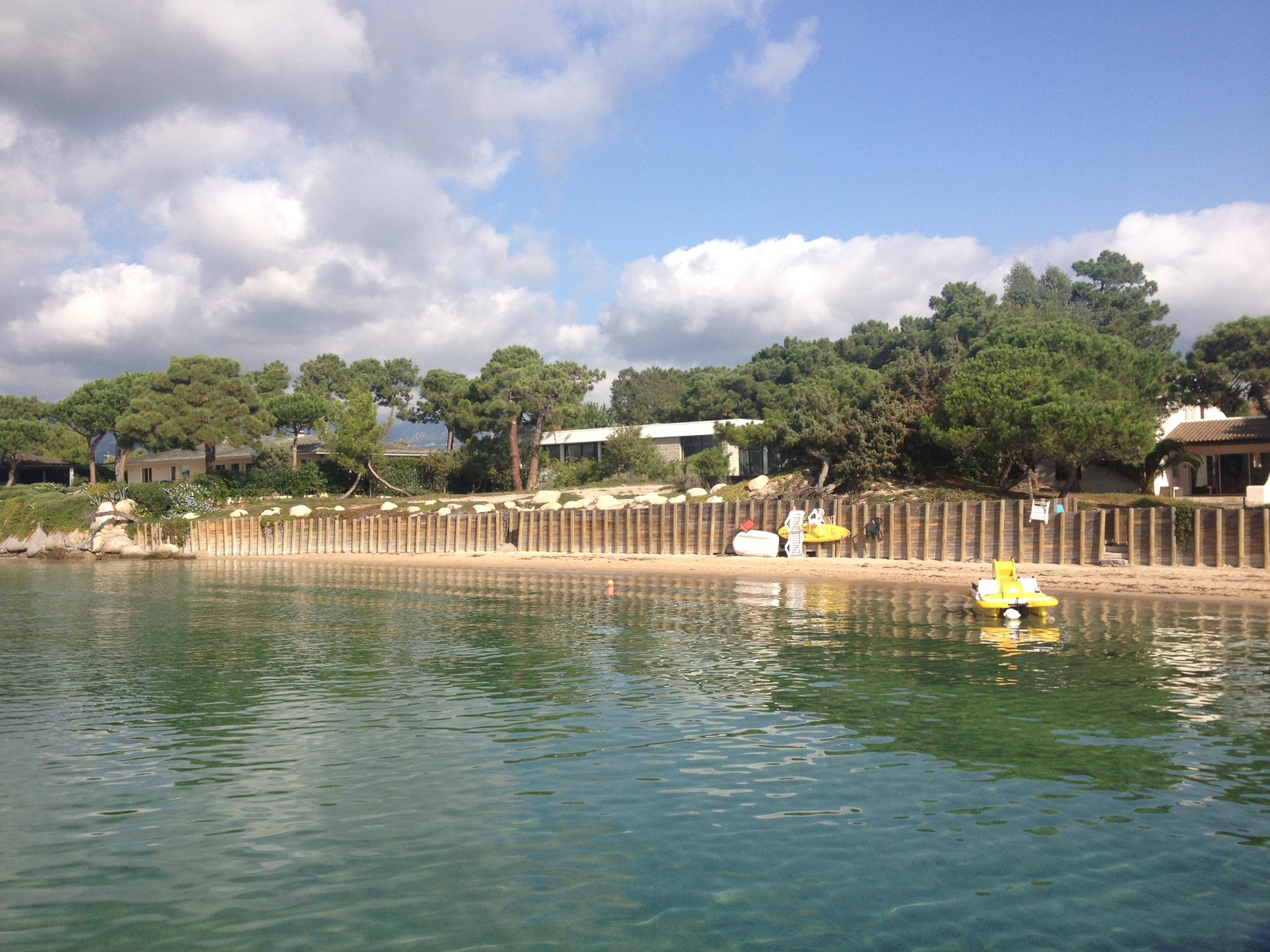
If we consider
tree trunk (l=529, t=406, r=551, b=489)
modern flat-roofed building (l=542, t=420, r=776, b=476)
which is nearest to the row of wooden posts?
tree trunk (l=529, t=406, r=551, b=489)

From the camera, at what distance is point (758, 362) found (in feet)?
317

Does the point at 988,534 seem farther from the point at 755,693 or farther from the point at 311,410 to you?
the point at 311,410

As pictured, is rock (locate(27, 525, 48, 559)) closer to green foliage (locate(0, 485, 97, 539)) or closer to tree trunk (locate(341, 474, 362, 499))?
green foliage (locate(0, 485, 97, 539))

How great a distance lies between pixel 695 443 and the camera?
70.4 metres

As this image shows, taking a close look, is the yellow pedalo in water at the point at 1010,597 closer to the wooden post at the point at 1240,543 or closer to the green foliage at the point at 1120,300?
the wooden post at the point at 1240,543

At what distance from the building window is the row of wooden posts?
2238 cm

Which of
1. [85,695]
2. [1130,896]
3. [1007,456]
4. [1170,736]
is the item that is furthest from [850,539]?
[1130,896]

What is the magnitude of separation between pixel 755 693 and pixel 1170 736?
569 centimetres

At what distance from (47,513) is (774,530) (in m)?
47.9

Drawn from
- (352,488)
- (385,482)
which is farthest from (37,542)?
(385,482)

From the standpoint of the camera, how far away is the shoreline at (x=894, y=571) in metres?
28.4

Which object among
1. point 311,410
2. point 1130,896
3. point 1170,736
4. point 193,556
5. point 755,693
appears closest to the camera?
point 1130,896

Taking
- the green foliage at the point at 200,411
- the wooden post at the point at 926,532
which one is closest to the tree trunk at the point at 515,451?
the green foliage at the point at 200,411

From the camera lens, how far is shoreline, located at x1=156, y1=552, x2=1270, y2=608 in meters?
28.4
